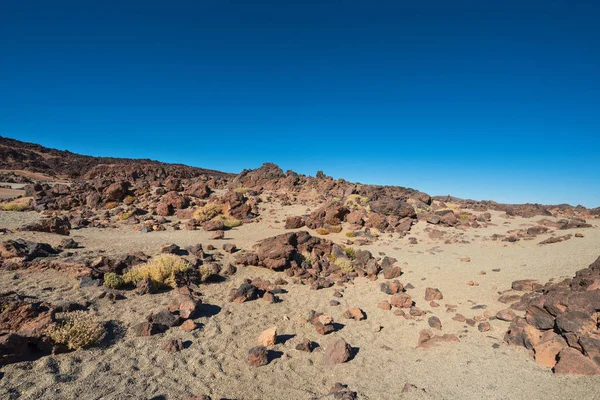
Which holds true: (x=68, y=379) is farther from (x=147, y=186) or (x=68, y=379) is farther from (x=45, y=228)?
(x=147, y=186)

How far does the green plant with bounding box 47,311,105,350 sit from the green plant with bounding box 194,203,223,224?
13.0 m

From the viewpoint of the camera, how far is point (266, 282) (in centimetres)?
1064

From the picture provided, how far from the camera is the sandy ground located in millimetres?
5168

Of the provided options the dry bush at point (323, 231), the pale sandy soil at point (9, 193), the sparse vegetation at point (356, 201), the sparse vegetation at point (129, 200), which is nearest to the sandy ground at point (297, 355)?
the dry bush at point (323, 231)

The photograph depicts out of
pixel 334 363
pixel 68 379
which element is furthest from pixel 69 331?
pixel 334 363

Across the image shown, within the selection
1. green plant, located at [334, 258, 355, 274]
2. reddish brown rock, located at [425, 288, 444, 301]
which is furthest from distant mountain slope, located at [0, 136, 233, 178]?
reddish brown rock, located at [425, 288, 444, 301]

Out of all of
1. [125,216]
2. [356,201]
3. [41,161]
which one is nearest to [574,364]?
[356,201]

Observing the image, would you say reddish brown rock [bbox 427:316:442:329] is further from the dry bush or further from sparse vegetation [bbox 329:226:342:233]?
sparse vegetation [bbox 329:226:342:233]

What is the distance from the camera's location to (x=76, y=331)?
6062mm

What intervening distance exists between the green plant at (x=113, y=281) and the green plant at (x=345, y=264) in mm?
7788

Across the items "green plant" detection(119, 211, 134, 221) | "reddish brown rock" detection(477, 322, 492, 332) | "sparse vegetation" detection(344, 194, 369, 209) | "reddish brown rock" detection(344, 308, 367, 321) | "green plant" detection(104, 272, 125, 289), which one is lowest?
"reddish brown rock" detection(344, 308, 367, 321)

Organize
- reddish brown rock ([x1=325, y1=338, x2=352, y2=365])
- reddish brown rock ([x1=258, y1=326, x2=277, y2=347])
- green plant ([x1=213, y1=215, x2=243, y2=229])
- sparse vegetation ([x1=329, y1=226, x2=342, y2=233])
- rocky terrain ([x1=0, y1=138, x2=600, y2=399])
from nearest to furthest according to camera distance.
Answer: rocky terrain ([x1=0, y1=138, x2=600, y2=399]), reddish brown rock ([x1=325, y1=338, x2=352, y2=365]), reddish brown rock ([x1=258, y1=326, x2=277, y2=347]), sparse vegetation ([x1=329, y1=226, x2=342, y2=233]), green plant ([x1=213, y1=215, x2=243, y2=229])

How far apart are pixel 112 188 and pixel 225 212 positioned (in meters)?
9.37

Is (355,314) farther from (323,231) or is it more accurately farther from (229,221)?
(229,221)
